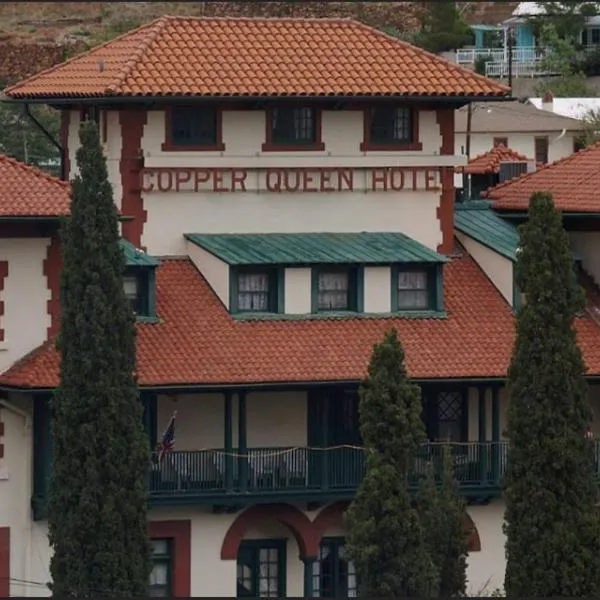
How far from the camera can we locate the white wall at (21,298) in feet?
212

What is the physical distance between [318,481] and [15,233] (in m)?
7.17

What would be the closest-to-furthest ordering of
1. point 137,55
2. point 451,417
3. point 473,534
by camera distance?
point 473,534 → point 451,417 → point 137,55

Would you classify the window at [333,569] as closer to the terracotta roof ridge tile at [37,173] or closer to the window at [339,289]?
the window at [339,289]

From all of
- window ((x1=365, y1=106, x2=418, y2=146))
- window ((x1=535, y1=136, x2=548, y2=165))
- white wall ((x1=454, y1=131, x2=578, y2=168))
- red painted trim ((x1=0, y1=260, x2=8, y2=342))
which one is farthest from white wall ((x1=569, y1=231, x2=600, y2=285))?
window ((x1=535, y1=136, x2=548, y2=165))

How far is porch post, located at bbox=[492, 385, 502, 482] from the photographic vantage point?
6675 cm

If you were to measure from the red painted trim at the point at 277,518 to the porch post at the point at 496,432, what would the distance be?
3.59 metres

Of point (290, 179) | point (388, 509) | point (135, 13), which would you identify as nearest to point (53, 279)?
point (290, 179)

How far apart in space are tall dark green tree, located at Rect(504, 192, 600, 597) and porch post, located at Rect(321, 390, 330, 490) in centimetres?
535

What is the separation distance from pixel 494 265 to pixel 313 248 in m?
3.73

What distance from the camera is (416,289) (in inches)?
2675

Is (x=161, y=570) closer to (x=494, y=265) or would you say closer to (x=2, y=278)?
(x=2, y=278)

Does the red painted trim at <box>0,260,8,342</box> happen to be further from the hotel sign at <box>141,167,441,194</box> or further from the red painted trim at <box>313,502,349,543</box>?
the red painted trim at <box>313,502,349,543</box>

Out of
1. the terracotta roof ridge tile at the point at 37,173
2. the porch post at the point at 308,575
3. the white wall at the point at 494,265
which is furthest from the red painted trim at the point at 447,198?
the terracotta roof ridge tile at the point at 37,173

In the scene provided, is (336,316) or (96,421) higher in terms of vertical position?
(336,316)
